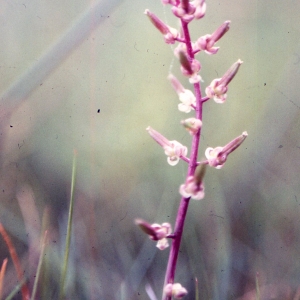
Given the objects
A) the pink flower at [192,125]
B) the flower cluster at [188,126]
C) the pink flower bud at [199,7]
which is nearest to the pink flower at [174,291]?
the flower cluster at [188,126]

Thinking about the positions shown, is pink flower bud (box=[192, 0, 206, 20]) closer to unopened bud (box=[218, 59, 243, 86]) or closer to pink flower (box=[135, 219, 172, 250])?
unopened bud (box=[218, 59, 243, 86])

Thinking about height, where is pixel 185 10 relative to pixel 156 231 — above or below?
above

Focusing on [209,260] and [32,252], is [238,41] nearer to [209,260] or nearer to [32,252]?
[209,260]

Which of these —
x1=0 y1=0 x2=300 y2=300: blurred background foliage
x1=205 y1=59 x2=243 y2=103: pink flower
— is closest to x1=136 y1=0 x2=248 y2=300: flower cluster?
x1=205 y1=59 x2=243 y2=103: pink flower

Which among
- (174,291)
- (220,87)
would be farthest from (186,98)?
(174,291)

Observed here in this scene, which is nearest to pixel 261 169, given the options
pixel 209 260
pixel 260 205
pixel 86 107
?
pixel 260 205

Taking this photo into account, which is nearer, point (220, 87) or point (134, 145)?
point (220, 87)

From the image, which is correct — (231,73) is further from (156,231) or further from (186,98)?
(156,231)

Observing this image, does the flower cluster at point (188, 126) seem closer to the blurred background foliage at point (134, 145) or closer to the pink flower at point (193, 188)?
the pink flower at point (193, 188)

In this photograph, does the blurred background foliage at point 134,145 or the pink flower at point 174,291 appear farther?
the blurred background foliage at point 134,145
